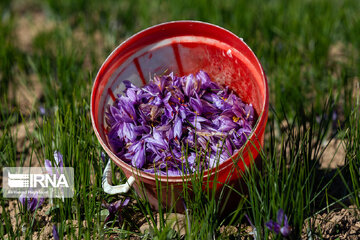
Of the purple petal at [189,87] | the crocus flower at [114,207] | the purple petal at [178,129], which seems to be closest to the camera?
the crocus flower at [114,207]

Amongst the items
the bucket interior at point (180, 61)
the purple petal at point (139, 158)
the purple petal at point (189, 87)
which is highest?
the bucket interior at point (180, 61)

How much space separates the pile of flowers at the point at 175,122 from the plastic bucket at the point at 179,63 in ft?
0.23

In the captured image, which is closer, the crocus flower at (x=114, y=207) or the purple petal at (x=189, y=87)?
the crocus flower at (x=114, y=207)

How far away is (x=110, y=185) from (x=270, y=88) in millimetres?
1291

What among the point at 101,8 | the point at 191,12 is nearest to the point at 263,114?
the point at 191,12

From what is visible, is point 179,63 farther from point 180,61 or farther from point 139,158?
point 139,158

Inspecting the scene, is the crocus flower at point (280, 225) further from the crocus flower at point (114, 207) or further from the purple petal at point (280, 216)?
the crocus flower at point (114, 207)

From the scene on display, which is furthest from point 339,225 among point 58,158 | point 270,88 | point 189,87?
point 58,158

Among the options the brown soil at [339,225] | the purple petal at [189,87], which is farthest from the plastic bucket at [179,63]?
the brown soil at [339,225]

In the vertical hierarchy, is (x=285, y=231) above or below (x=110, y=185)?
below

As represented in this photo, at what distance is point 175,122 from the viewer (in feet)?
6.44

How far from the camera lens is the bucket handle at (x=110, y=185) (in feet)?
5.64

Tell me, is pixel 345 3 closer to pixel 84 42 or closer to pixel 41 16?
pixel 84 42

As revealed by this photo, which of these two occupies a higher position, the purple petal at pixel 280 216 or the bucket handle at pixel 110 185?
the bucket handle at pixel 110 185
